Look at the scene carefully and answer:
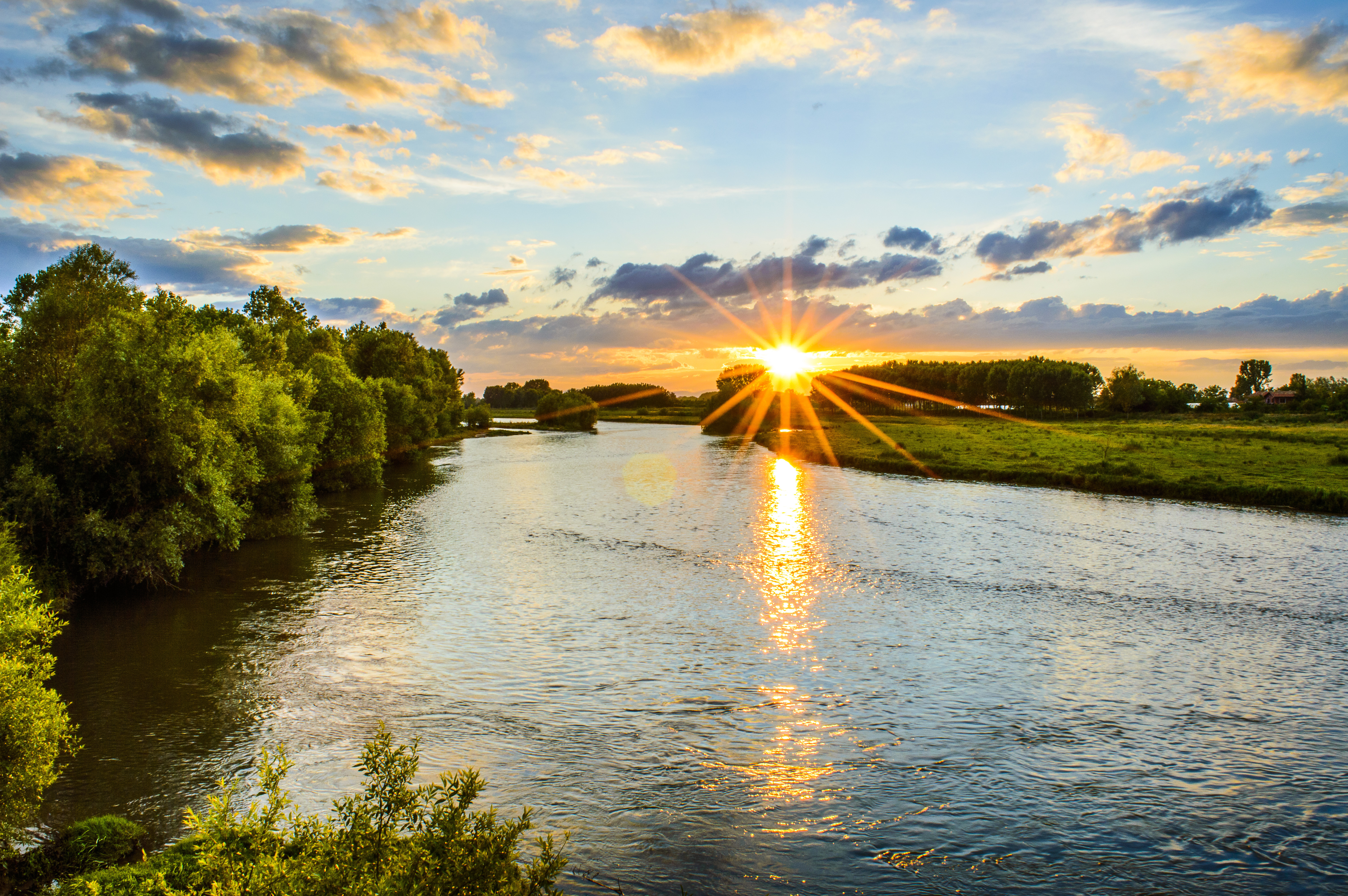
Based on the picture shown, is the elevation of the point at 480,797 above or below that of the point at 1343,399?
below

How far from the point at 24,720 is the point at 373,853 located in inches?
298

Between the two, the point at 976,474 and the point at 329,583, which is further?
the point at 976,474

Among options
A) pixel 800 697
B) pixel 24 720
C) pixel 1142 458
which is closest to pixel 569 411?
pixel 1142 458

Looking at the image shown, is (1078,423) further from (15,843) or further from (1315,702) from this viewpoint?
(15,843)

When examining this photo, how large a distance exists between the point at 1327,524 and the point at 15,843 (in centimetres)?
6020

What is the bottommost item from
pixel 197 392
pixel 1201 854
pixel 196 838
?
pixel 1201 854

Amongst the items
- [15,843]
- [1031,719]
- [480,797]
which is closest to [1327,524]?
[1031,719]

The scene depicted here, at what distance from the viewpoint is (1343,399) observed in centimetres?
15000

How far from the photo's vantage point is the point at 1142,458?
70062mm

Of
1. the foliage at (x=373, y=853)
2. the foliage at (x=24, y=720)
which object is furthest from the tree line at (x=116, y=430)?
the foliage at (x=373, y=853)

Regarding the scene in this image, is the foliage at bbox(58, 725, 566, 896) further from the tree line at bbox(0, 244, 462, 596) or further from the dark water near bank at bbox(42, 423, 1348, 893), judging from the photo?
the tree line at bbox(0, 244, 462, 596)

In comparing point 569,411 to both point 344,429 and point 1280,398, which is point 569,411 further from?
point 1280,398

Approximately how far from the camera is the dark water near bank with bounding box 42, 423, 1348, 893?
13516mm

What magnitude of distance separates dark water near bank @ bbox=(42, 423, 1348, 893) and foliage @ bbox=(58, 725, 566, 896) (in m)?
4.33
